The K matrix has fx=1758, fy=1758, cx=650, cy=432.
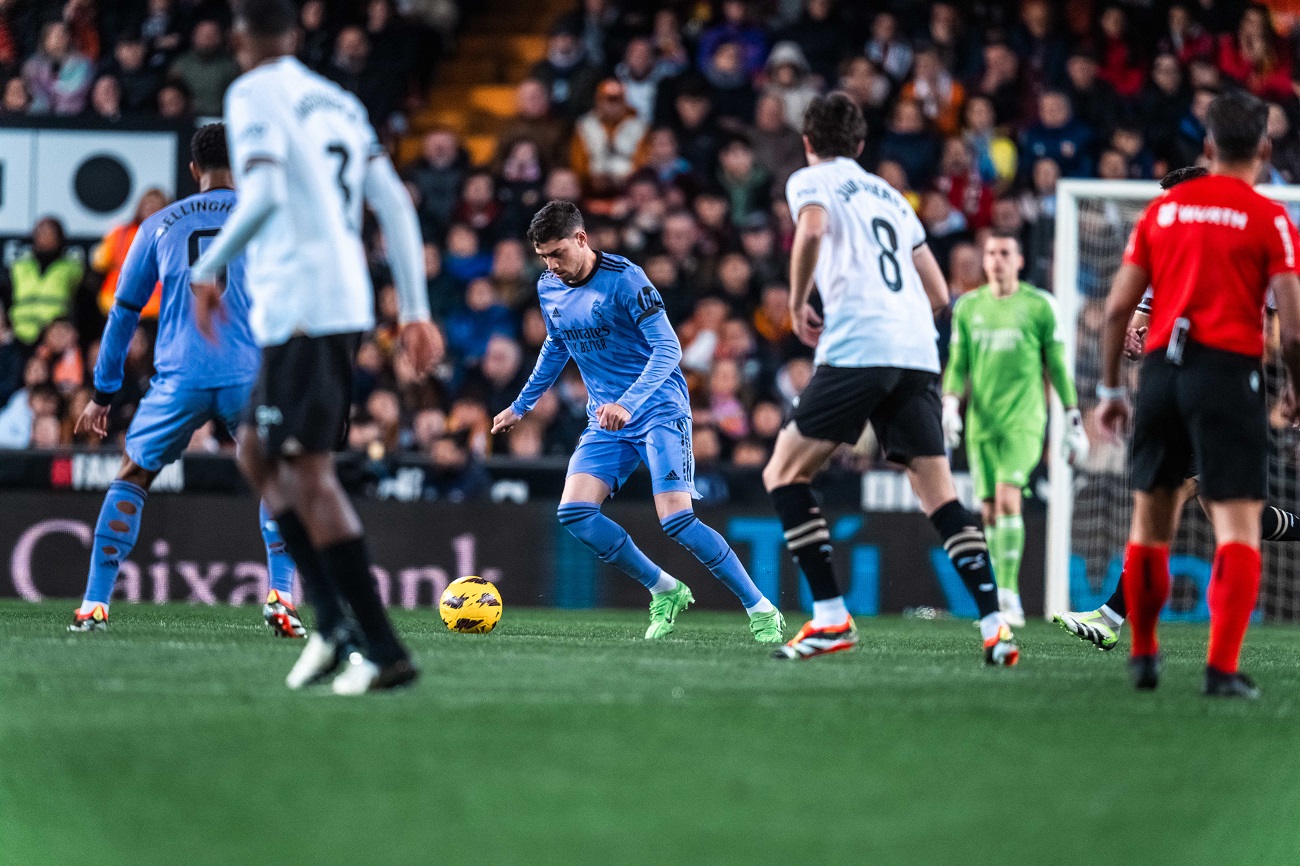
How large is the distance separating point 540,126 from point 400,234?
1174 centimetres

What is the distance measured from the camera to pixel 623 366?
903 centimetres

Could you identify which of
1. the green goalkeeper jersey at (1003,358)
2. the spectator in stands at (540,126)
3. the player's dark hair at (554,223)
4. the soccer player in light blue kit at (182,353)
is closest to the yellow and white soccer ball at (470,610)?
the soccer player in light blue kit at (182,353)

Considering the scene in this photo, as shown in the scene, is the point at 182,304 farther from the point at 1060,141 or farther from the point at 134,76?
the point at 1060,141

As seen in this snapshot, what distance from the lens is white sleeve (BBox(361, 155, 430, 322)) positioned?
5.52 meters

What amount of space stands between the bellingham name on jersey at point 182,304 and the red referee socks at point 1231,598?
445cm

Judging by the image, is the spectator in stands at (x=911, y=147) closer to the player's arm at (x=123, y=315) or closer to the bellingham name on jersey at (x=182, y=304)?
the bellingham name on jersey at (x=182, y=304)

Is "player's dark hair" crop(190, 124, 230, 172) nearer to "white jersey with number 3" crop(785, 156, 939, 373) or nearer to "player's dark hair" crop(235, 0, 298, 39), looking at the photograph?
"player's dark hair" crop(235, 0, 298, 39)

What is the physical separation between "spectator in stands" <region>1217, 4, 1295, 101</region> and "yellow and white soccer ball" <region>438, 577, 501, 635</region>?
10.2 meters

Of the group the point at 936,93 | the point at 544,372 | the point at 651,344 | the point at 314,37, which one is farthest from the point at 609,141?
the point at 651,344

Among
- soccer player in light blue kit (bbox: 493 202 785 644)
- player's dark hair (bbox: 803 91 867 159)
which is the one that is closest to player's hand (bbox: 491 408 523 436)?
soccer player in light blue kit (bbox: 493 202 785 644)

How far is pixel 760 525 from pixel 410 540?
8.62 feet

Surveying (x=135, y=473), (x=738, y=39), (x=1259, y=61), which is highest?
(x=738, y=39)

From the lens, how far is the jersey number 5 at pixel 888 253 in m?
6.85

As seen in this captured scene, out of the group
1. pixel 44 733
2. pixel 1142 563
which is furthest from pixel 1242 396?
pixel 44 733
